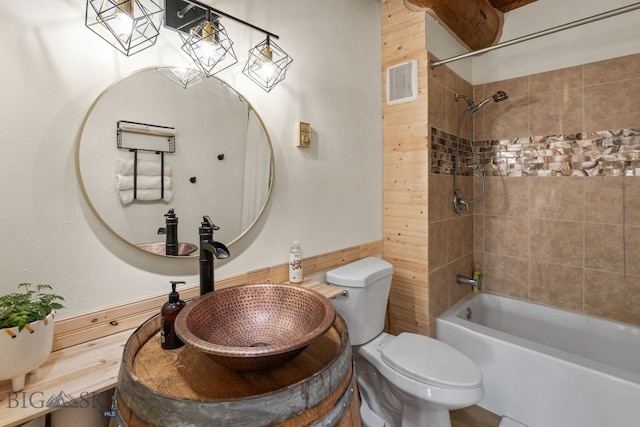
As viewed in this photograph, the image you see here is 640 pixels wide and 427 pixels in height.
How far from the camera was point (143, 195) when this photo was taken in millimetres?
1105

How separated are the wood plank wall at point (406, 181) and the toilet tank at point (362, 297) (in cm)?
34

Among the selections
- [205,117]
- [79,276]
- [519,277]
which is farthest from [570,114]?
[79,276]

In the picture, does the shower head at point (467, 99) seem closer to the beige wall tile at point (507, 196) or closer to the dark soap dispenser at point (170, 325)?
the beige wall tile at point (507, 196)

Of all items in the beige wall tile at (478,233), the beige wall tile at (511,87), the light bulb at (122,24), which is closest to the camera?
the light bulb at (122,24)

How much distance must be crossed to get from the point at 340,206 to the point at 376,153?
54cm

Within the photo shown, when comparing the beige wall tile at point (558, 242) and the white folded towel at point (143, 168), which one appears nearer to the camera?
the white folded towel at point (143, 168)

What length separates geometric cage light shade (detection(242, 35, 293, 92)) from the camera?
137 cm

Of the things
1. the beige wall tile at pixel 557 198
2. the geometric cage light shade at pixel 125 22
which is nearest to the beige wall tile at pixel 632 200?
the beige wall tile at pixel 557 198

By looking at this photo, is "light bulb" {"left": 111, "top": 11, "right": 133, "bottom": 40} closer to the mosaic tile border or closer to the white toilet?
the white toilet

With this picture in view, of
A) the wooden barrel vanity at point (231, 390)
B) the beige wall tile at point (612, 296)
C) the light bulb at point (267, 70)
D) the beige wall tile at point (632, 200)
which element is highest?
the light bulb at point (267, 70)

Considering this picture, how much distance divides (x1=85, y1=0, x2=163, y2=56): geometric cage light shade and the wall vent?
1.47 metres

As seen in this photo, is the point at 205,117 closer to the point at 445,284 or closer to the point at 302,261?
the point at 302,261

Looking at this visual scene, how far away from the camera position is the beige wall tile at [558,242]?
216 centimetres

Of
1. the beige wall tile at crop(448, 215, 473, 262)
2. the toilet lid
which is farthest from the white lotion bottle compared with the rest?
the beige wall tile at crop(448, 215, 473, 262)
